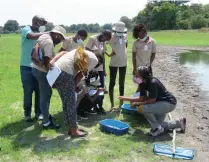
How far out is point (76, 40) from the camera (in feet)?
24.7

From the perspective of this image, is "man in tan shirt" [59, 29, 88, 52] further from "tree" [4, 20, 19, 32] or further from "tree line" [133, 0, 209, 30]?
"tree" [4, 20, 19, 32]

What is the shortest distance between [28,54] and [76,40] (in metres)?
1.38

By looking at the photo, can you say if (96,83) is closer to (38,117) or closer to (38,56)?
(38,117)

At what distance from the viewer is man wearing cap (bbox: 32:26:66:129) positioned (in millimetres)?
5746

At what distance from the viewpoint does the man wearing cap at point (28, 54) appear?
20.7 ft

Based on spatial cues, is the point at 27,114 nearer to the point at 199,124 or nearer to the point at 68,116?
the point at 68,116

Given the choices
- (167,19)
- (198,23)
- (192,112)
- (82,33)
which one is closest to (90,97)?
(82,33)

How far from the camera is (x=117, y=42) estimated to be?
7.75 meters

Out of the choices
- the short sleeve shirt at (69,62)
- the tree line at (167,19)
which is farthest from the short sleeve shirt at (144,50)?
the tree line at (167,19)

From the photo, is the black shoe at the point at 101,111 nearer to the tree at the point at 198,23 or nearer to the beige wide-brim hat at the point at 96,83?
the beige wide-brim hat at the point at 96,83

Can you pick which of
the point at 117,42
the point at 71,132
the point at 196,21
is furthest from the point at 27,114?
the point at 196,21

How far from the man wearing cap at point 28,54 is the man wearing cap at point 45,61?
0.33 metres

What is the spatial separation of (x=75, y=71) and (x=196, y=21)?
81591mm

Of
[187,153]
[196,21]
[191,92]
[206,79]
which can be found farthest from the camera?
[196,21]
